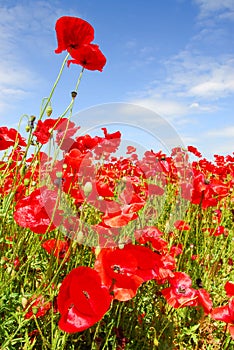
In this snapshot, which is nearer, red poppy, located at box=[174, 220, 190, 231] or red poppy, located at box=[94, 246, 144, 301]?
red poppy, located at box=[94, 246, 144, 301]

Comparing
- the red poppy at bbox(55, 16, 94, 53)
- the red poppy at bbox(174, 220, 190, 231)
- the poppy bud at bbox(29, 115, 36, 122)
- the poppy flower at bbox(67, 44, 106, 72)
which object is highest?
the red poppy at bbox(55, 16, 94, 53)

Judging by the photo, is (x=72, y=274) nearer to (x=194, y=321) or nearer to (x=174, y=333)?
(x=174, y=333)

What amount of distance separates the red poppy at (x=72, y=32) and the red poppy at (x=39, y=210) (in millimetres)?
591

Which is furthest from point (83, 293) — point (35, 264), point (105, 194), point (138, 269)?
point (35, 264)

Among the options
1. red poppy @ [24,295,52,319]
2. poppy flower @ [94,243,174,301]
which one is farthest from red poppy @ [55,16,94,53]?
red poppy @ [24,295,52,319]

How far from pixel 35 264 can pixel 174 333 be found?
904 millimetres

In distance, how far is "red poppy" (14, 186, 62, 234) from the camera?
1391mm

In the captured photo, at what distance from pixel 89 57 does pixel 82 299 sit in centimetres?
93

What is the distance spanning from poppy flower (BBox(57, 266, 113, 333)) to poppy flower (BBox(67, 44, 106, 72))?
840mm

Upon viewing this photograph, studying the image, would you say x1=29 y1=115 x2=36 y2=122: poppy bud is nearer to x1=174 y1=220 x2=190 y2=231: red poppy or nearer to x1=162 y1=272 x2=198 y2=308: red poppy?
x1=162 y1=272 x2=198 y2=308: red poppy

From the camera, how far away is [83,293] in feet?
3.83

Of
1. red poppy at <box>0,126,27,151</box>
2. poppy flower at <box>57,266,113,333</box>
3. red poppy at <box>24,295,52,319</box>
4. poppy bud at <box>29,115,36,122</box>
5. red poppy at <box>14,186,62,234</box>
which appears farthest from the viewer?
red poppy at <box>0,126,27,151</box>

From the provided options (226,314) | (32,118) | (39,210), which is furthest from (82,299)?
(32,118)

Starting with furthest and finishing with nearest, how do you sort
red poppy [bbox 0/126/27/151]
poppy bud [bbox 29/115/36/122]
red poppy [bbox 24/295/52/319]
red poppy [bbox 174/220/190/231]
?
red poppy [bbox 174/220/190/231] < red poppy [bbox 0/126/27/151] < poppy bud [bbox 29/115/36/122] < red poppy [bbox 24/295/52/319]
